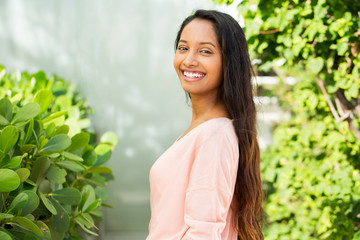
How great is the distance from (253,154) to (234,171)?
0.16m

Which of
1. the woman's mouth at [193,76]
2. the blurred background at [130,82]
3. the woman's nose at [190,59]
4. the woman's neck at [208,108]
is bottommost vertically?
the blurred background at [130,82]

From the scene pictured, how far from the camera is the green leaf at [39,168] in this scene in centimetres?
140

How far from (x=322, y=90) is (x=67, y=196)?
1.48 meters

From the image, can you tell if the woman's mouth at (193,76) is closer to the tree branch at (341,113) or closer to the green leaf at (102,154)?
the green leaf at (102,154)

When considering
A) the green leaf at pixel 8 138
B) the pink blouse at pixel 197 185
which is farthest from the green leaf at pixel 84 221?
the green leaf at pixel 8 138

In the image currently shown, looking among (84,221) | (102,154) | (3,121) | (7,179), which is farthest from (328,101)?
(7,179)

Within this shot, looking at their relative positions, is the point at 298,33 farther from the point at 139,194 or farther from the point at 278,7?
the point at 139,194

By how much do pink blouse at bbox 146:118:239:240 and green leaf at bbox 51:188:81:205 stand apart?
10.8 inches

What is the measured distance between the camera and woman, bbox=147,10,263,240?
3.78 ft

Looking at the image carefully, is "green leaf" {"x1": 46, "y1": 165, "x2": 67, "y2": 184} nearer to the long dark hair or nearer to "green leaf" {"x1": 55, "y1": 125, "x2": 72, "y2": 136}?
"green leaf" {"x1": 55, "y1": 125, "x2": 72, "y2": 136}

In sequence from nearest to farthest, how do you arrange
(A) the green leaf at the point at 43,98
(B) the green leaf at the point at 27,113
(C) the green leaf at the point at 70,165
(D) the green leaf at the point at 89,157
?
(B) the green leaf at the point at 27,113 → (C) the green leaf at the point at 70,165 → (A) the green leaf at the point at 43,98 → (D) the green leaf at the point at 89,157

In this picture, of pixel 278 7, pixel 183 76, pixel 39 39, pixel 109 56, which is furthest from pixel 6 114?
pixel 39 39

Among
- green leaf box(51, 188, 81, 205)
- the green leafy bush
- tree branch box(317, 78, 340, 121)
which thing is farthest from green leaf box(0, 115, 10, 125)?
tree branch box(317, 78, 340, 121)

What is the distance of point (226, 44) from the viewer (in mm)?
1304
